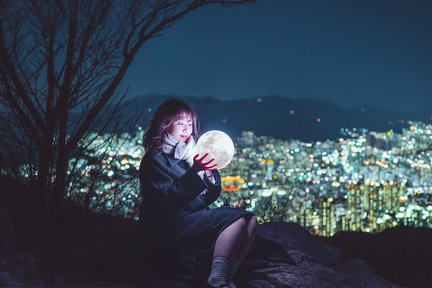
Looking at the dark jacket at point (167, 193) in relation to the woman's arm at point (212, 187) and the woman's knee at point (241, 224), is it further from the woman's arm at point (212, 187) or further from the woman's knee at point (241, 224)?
the woman's knee at point (241, 224)

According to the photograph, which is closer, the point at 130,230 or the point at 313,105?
the point at 130,230

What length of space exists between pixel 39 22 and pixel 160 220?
92.7 inches

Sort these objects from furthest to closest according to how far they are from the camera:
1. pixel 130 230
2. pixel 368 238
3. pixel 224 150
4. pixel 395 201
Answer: pixel 395 201 → pixel 368 238 → pixel 130 230 → pixel 224 150

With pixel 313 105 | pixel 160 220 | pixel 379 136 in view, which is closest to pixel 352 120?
pixel 313 105

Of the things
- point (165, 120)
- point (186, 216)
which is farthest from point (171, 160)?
point (186, 216)

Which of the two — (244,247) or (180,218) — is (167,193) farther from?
(244,247)

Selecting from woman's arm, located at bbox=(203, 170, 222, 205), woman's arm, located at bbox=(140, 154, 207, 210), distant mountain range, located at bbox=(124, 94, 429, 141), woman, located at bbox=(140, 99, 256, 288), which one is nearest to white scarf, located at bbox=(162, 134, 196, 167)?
woman, located at bbox=(140, 99, 256, 288)

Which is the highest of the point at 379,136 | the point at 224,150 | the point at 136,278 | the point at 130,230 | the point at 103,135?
the point at 379,136

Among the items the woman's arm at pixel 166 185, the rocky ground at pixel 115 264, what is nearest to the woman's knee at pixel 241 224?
the woman's arm at pixel 166 185

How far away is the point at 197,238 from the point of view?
318 cm

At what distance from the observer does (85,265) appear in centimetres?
326

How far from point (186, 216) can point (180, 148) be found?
0.60m

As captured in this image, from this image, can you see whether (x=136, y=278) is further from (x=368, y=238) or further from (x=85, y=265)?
(x=368, y=238)

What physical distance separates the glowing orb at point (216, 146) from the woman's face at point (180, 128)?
0.41 meters
